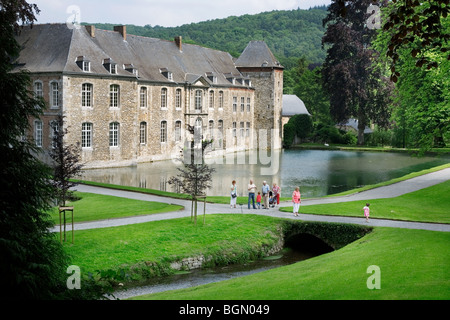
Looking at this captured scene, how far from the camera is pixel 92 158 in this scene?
37.9 meters

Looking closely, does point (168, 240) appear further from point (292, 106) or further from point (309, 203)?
point (292, 106)

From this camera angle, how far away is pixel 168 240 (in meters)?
17.6

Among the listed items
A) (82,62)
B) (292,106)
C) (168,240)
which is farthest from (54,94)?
(292,106)

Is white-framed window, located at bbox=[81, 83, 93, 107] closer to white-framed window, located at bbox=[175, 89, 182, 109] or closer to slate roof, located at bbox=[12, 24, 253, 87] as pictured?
slate roof, located at bbox=[12, 24, 253, 87]

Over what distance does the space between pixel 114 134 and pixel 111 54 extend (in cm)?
584

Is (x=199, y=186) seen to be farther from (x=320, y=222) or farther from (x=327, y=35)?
(x=327, y=35)

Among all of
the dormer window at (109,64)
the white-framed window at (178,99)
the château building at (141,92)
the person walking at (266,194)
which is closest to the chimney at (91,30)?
the château building at (141,92)

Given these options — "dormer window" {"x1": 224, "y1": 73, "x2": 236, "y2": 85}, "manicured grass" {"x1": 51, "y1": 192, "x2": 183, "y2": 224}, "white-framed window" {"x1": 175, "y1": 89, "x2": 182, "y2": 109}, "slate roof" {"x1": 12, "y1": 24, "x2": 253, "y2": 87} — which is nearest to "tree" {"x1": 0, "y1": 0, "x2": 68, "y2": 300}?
"manicured grass" {"x1": 51, "y1": 192, "x2": 183, "y2": 224}

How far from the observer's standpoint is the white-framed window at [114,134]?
130 feet

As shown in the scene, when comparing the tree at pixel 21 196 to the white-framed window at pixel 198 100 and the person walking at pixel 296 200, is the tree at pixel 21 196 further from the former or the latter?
the white-framed window at pixel 198 100

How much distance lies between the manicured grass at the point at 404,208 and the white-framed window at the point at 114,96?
20.6 m

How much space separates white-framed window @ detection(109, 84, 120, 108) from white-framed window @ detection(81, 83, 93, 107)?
5.66 feet

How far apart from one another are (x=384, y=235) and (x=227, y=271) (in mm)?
4793

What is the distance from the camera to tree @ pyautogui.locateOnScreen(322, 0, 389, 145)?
5662 centimetres
